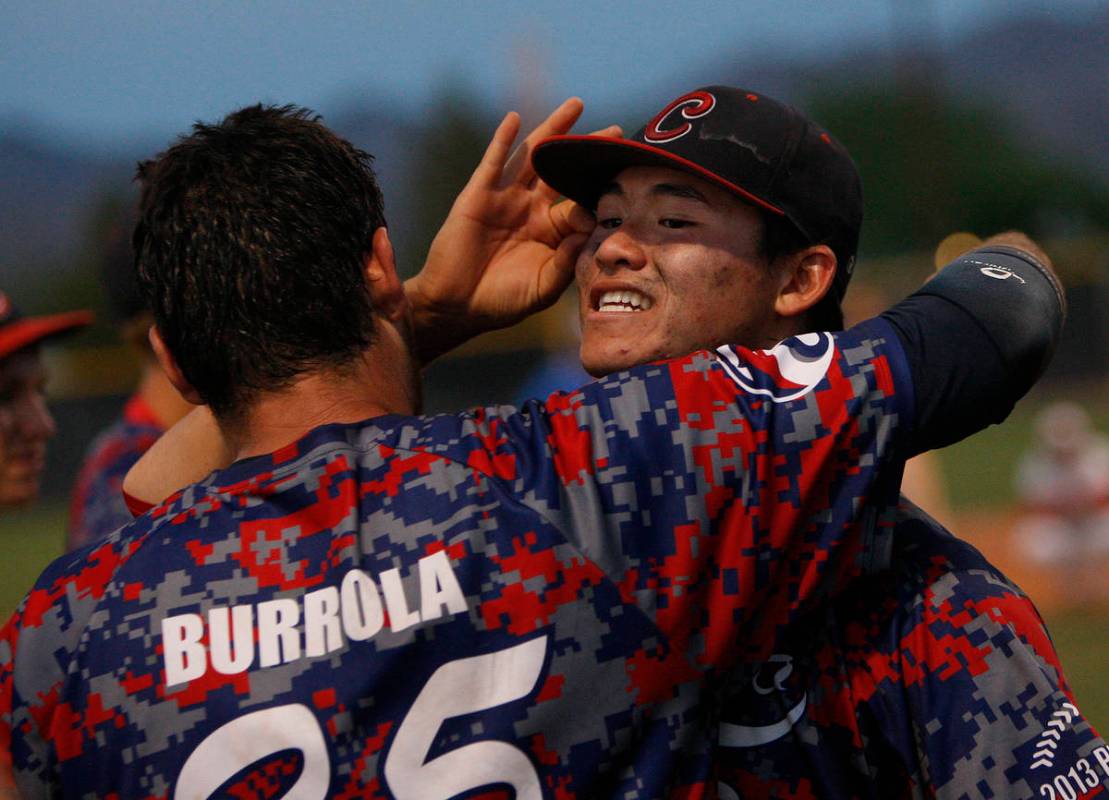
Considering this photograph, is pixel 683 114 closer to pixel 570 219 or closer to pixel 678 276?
pixel 678 276

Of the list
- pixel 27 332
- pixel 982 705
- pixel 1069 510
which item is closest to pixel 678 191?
pixel 982 705

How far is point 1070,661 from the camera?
8484 millimetres

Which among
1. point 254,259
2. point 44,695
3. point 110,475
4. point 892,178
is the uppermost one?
point 254,259

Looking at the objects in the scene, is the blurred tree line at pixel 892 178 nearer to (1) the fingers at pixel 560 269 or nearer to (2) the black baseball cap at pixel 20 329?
(2) the black baseball cap at pixel 20 329

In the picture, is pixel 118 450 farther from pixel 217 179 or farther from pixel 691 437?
pixel 691 437

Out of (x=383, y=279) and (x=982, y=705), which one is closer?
(x=982, y=705)

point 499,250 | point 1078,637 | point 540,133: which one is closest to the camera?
point 540,133

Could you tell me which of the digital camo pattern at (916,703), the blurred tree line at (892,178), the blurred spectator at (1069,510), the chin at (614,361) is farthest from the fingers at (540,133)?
the blurred tree line at (892,178)

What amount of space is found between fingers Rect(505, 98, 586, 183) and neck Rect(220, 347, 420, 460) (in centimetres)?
88

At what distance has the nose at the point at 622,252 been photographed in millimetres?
2748

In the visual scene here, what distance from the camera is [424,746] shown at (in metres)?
2.05

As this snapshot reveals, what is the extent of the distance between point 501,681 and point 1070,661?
727 centimetres

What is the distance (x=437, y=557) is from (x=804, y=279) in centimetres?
110

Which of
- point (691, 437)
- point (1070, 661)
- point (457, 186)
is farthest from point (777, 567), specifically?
point (457, 186)
